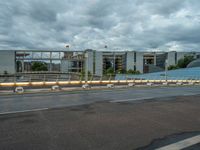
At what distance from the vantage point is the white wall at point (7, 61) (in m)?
98.2

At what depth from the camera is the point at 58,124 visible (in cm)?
610

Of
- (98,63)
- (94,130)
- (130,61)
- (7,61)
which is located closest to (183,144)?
(94,130)

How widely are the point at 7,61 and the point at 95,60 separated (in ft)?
151

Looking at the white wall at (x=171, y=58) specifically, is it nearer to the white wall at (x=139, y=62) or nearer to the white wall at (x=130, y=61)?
the white wall at (x=139, y=62)

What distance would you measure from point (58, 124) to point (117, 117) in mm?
2199

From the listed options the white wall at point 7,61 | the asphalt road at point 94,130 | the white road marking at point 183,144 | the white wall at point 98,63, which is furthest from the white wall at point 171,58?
the white road marking at point 183,144

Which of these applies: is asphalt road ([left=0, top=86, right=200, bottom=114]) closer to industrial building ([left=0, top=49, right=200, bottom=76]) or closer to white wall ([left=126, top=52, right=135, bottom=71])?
industrial building ([left=0, top=49, right=200, bottom=76])

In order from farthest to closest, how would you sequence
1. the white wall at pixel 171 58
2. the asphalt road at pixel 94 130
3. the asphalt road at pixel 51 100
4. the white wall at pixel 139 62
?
1. the white wall at pixel 171 58
2. the white wall at pixel 139 62
3. the asphalt road at pixel 51 100
4. the asphalt road at pixel 94 130

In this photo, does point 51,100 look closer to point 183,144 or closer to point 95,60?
point 183,144

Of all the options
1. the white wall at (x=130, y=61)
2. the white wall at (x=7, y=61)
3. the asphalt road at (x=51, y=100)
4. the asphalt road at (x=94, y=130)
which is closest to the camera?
the asphalt road at (x=94, y=130)

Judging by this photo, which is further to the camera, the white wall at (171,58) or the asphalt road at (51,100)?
the white wall at (171,58)

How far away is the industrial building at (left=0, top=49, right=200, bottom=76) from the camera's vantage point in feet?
324

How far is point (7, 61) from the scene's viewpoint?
9888 centimetres

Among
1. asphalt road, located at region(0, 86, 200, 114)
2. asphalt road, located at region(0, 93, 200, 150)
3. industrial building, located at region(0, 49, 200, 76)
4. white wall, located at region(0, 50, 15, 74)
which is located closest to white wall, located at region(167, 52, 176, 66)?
industrial building, located at region(0, 49, 200, 76)
